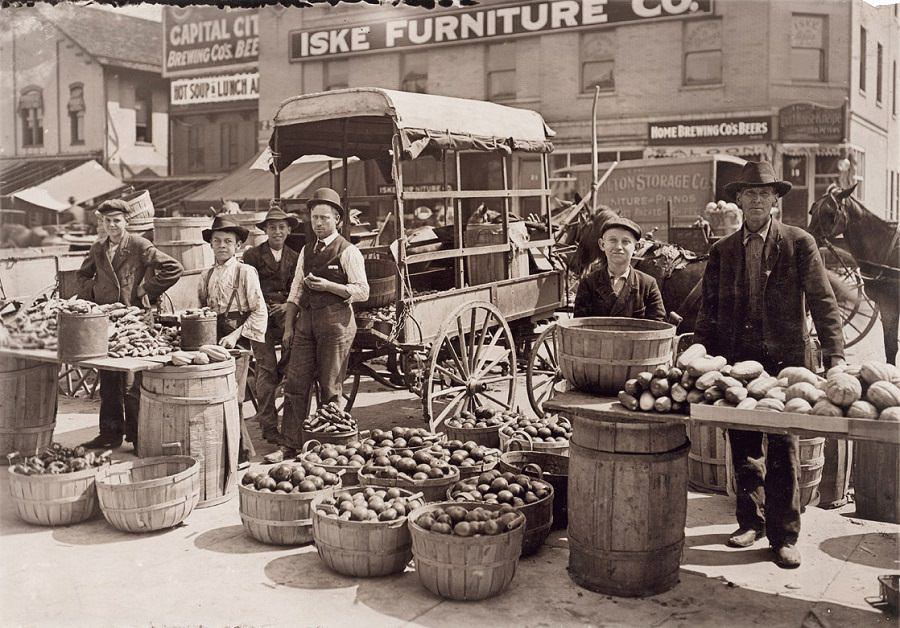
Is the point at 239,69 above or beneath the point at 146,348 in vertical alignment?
above

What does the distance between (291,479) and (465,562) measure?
1.63 metres

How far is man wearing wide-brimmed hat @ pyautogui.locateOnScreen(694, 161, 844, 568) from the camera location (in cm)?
526

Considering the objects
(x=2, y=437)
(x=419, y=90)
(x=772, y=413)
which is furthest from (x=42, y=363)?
(x=419, y=90)

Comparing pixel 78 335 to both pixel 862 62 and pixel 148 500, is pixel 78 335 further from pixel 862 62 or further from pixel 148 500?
pixel 862 62

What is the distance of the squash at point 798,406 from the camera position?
4246 millimetres

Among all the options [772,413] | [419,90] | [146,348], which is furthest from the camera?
[419,90]

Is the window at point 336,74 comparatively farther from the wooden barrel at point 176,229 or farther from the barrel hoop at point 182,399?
the barrel hoop at point 182,399

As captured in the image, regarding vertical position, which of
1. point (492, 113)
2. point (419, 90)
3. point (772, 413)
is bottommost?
point (772, 413)

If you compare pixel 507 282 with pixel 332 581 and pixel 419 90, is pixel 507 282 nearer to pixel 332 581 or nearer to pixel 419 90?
pixel 332 581

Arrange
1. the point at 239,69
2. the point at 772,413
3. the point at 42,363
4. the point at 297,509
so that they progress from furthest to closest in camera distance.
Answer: the point at 239,69 → the point at 42,363 → the point at 297,509 → the point at 772,413

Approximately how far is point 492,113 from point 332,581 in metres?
5.90

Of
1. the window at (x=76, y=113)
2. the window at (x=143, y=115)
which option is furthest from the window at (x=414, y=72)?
the window at (x=76, y=113)

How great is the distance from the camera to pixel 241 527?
5.96 m

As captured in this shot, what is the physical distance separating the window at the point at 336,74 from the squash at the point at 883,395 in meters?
23.7
